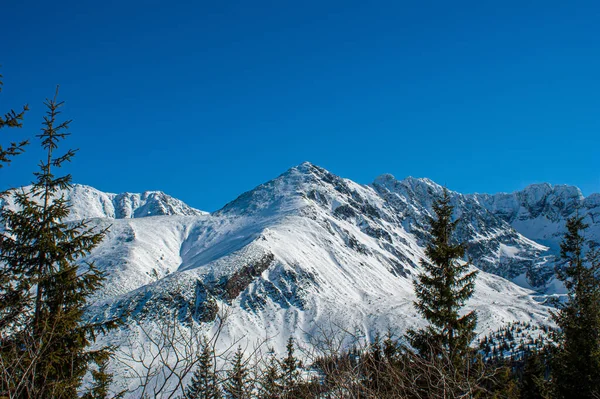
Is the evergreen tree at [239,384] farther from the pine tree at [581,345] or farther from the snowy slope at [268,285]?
the snowy slope at [268,285]

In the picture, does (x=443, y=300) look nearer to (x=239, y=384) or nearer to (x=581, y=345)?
(x=581, y=345)

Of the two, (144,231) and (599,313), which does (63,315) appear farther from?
(144,231)

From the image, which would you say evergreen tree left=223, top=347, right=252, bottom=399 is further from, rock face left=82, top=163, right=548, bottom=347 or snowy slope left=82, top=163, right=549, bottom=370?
snowy slope left=82, top=163, right=549, bottom=370

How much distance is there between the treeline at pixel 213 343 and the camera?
6785 mm

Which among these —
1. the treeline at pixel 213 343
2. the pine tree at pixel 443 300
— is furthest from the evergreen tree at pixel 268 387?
the pine tree at pixel 443 300

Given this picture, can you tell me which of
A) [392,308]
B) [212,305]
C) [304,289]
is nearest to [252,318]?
[212,305]

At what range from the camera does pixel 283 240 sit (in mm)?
166375

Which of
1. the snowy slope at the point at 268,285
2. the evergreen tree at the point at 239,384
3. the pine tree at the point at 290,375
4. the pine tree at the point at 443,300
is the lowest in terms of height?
the pine tree at the point at 290,375

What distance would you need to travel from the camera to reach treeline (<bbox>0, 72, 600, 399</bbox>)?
6785 mm

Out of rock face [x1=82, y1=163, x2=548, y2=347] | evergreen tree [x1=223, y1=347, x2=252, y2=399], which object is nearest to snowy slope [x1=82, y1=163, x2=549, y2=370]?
rock face [x1=82, y1=163, x2=548, y2=347]

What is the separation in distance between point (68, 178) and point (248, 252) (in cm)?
13325

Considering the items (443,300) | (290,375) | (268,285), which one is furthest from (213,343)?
(268,285)

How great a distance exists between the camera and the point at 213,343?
11.0m

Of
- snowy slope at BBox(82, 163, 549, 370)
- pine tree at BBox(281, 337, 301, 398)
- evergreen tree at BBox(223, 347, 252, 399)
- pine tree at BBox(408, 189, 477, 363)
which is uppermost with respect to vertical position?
snowy slope at BBox(82, 163, 549, 370)
